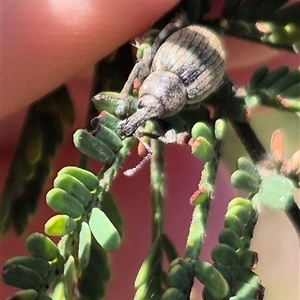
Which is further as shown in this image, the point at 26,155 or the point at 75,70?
the point at 75,70

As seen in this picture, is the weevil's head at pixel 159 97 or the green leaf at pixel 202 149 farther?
the weevil's head at pixel 159 97

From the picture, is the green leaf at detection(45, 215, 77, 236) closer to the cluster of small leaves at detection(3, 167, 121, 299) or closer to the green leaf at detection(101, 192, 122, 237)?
the cluster of small leaves at detection(3, 167, 121, 299)

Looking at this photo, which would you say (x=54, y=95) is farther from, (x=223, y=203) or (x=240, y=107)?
(x=223, y=203)

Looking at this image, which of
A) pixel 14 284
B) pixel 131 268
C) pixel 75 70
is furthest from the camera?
pixel 131 268

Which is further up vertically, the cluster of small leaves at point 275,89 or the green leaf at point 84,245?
the cluster of small leaves at point 275,89

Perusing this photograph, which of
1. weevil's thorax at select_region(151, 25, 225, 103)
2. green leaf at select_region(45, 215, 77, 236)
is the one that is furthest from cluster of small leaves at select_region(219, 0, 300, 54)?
green leaf at select_region(45, 215, 77, 236)

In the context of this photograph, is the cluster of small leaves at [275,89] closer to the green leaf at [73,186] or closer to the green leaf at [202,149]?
the green leaf at [202,149]

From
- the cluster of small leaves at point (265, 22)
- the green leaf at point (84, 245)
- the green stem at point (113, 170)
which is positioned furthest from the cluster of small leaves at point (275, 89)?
the green leaf at point (84, 245)

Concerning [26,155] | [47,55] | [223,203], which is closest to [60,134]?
[26,155]
